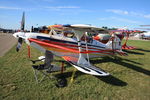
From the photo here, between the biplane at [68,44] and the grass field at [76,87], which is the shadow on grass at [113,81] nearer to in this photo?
the grass field at [76,87]

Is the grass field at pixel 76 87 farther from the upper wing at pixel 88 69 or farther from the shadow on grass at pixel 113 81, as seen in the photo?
the upper wing at pixel 88 69

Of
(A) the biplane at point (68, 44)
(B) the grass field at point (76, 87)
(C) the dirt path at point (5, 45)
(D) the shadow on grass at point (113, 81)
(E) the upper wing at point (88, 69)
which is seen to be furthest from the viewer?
(C) the dirt path at point (5, 45)

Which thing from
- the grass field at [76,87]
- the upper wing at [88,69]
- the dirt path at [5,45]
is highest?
the dirt path at [5,45]

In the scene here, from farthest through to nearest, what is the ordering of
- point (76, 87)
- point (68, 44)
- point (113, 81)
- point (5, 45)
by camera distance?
point (5, 45) → point (68, 44) → point (113, 81) → point (76, 87)

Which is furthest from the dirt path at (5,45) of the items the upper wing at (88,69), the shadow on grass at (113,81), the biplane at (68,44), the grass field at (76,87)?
the shadow on grass at (113,81)

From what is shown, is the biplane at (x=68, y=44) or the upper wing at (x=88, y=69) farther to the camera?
the biplane at (x=68, y=44)

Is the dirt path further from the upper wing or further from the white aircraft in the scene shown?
the upper wing

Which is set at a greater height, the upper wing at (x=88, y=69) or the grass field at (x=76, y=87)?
the upper wing at (x=88, y=69)

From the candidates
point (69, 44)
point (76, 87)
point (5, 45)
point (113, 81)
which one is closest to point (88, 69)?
point (76, 87)

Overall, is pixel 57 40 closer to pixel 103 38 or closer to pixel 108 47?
pixel 108 47

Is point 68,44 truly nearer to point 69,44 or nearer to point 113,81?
point 69,44

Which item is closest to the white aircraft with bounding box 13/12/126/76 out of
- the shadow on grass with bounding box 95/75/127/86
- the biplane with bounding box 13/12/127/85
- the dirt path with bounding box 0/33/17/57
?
the biplane with bounding box 13/12/127/85

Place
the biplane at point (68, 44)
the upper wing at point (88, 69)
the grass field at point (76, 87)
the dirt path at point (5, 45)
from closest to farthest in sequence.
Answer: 1. the grass field at point (76, 87)
2. the upper wing at point (88, 69)
3. the biplane at point (68, 44)
4. the dirt path at point (5, 45)

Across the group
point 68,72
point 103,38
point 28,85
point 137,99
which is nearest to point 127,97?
point 137,99
